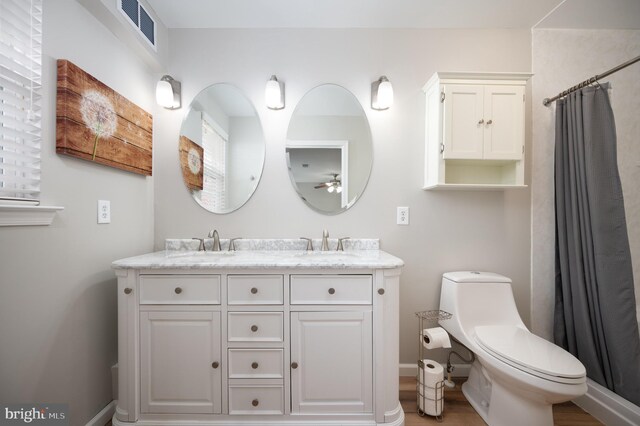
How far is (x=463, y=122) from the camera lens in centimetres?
170

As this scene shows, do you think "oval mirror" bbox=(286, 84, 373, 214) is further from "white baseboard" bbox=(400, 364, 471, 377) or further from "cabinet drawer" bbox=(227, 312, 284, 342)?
"white baseboard" bbox=(400, 364, 471, 377)

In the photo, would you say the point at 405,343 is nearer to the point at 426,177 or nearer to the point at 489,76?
the point at 426,177

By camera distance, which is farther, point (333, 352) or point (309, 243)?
point (309, 243)

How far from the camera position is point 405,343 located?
1.91 meters

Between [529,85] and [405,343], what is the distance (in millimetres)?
2118

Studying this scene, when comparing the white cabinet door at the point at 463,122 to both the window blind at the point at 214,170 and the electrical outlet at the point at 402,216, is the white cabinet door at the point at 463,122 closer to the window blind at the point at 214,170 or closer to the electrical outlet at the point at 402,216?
the electrical outlet at the point at 402,216

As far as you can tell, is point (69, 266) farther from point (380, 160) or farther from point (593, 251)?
point (593, 251)

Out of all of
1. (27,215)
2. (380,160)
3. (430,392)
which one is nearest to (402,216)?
(380,160)

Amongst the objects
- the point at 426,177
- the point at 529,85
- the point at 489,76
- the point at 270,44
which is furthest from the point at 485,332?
the point at 270,44

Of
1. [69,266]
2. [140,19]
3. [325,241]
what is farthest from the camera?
[325,241]

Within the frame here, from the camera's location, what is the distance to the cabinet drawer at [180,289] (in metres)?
1.38

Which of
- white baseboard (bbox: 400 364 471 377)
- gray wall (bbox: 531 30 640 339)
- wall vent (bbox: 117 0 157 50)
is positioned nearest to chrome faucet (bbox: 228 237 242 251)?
wall vent (bbox: 117 0 157 50)

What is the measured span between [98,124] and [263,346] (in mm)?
1489

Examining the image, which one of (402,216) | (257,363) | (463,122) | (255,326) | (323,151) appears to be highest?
(463,122)
